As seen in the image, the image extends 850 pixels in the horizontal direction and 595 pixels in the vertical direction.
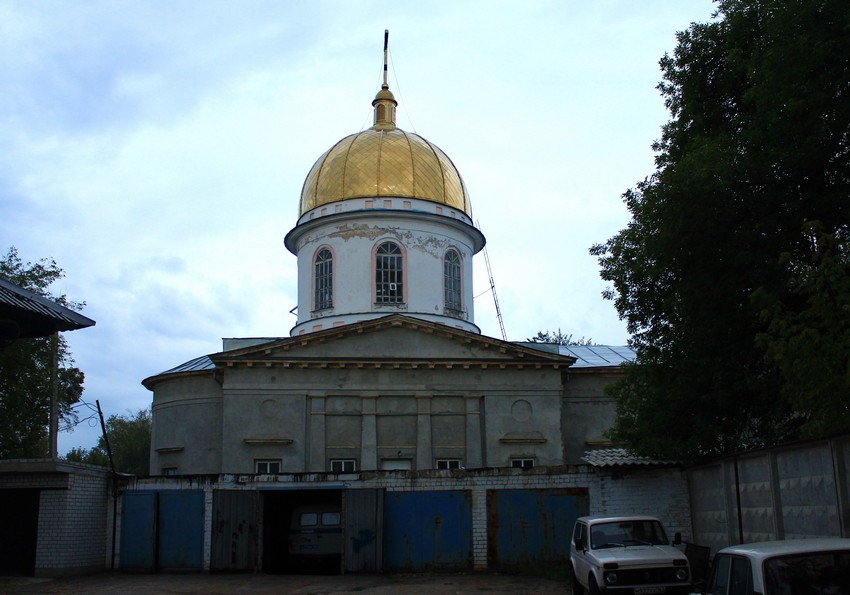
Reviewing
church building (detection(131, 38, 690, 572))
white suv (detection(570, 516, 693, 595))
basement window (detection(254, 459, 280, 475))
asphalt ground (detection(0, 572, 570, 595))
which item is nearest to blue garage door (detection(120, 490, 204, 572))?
church building (detection(131, 38, 690, 572))

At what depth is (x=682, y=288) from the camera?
16219 mm

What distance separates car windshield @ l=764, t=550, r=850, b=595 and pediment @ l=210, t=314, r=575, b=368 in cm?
2096

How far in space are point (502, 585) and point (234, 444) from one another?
1308 centimetres

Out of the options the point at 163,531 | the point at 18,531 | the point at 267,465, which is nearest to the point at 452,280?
the point at 267,465

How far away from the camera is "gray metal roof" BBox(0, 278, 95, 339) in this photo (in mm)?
10805

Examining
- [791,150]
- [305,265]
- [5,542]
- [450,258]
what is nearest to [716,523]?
[791,150]

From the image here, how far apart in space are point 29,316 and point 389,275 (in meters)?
21.1

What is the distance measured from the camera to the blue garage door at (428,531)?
62.4 ft

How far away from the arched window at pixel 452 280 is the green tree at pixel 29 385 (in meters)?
14.6

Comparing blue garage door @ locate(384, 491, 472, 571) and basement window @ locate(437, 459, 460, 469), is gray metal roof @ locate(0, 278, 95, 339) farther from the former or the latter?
basement window @ locate(437, 459, 460, 469)

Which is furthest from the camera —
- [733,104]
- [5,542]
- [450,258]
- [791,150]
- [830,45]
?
[450,258]

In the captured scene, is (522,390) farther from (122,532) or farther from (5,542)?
(5,542)

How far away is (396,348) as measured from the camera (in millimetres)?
28484

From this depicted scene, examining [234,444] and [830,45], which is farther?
[234,444]
